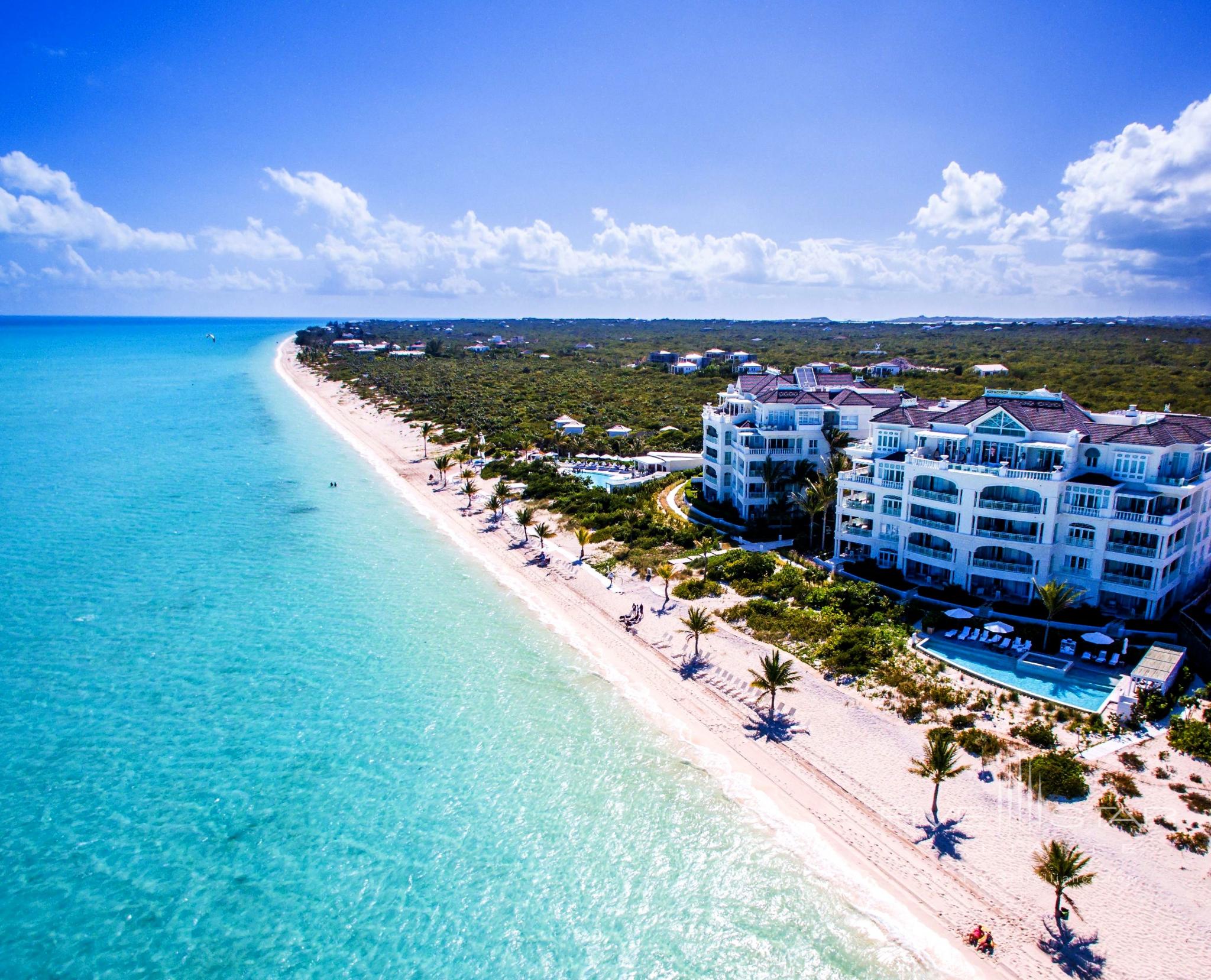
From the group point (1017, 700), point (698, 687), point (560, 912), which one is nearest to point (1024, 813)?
point (1017, 700)

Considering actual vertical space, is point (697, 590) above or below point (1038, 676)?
below

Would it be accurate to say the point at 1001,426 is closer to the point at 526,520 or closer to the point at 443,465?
the point at 526,520

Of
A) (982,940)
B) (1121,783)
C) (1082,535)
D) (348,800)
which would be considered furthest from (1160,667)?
(348,800)

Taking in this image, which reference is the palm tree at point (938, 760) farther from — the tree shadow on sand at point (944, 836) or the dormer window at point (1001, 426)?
the dormer window at point (1001, 426)

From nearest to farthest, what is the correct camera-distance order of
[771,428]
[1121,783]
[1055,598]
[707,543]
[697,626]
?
[1121,783]
[1055,598]
[697,626]
[707,543]
[771,428]

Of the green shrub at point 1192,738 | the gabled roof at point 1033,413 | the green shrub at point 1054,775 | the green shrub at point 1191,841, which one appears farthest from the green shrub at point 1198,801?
the gabled roof at point 1033,413

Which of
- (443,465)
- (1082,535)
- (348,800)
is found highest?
(1082,535)
